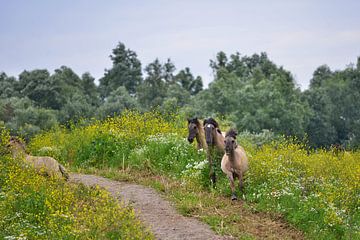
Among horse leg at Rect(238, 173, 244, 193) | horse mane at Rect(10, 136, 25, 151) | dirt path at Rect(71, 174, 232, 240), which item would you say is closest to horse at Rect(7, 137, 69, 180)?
dirt path at Rect(71, 174, 232, 240)

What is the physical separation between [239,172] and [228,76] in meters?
48.7

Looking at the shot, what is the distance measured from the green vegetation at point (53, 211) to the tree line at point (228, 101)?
99.5 ft

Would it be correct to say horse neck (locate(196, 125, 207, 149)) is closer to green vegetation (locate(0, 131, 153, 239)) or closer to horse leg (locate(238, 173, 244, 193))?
horse leg (locate(238, 173, 244, 193))

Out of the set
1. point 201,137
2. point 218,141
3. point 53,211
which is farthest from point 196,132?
point 53,211

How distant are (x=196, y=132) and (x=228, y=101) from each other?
40.2 metres

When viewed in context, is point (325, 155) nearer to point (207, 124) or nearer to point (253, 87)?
point (207, 124)

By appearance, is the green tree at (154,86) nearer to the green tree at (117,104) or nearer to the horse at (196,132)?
the green tree at (117,104)

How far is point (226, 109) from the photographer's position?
55.5 meters

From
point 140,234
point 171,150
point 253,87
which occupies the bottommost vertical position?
point 140,234

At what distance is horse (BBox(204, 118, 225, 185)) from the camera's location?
1436cm

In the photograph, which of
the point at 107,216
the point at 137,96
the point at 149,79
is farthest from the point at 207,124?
the point at 149,79

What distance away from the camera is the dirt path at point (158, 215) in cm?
1037

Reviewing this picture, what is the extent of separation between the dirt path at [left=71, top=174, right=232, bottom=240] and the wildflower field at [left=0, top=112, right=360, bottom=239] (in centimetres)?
38

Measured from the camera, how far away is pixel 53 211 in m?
9.87
